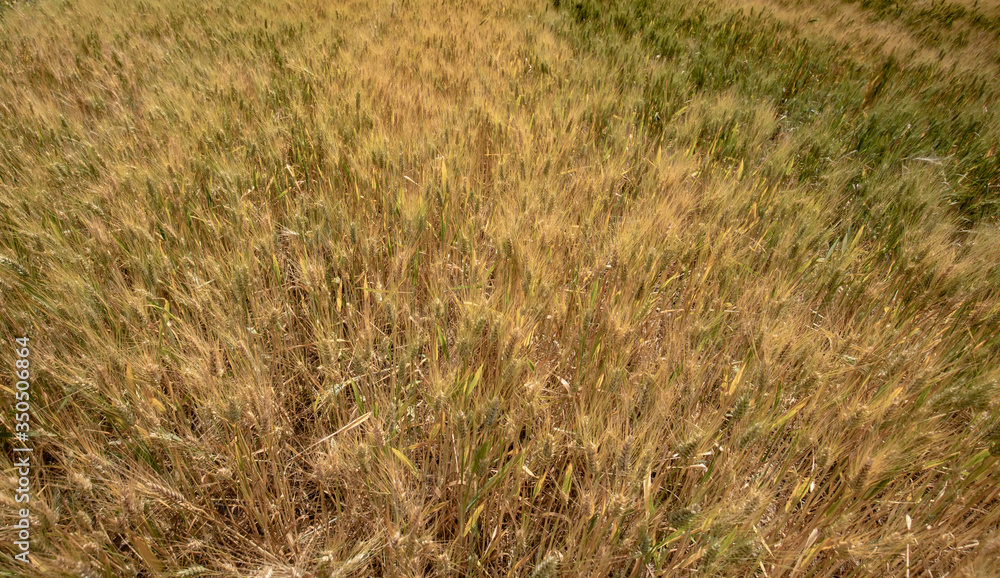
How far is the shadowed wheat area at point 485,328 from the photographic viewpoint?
2.45ft

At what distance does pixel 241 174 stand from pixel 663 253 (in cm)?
142

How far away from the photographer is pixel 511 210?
47.1 inches

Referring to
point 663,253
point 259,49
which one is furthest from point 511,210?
point 259,49

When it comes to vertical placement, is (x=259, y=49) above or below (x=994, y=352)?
above

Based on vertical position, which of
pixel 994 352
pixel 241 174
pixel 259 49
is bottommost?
pixel 994 352

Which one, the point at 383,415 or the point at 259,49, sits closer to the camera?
the point at 383,415

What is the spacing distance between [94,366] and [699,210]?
1.72 m

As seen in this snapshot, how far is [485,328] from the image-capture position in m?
1.10

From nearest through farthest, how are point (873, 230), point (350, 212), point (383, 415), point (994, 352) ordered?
point (383, 415) < point (994, 352) < point (350, 212) < point (873, 230)

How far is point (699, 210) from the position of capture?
1414 millimetres

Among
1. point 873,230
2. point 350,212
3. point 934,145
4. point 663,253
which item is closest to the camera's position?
point 663,253

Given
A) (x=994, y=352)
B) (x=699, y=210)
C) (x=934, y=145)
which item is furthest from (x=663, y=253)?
(x=934, y=145)

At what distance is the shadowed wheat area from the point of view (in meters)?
0.75

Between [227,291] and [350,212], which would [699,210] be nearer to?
[350,212]
